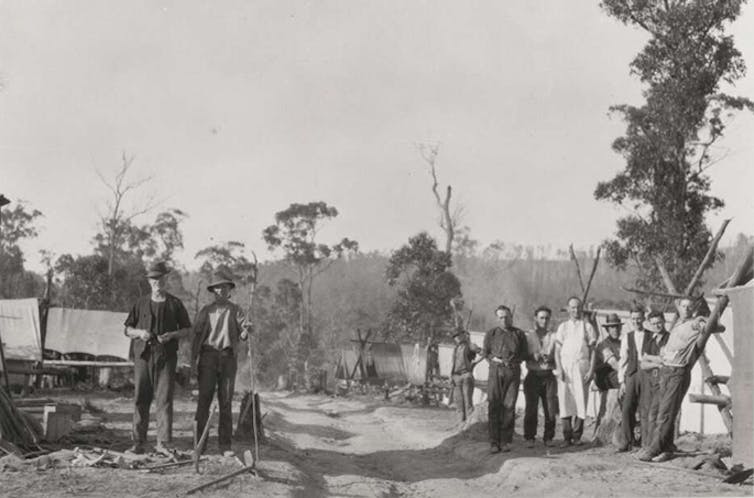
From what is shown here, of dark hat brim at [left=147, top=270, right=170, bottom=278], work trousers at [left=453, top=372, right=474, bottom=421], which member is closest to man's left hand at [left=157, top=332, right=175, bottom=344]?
dark hat brim at [left=147, top=270, right=170, bottom=278]

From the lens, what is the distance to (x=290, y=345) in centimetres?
4500

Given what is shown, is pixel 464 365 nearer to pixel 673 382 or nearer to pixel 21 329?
pixel 673 382

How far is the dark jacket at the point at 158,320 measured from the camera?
842 cm

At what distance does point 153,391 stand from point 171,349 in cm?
44

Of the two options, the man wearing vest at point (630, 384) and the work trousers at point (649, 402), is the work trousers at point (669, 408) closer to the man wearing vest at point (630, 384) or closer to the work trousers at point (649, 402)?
the work trousers at point (649, 402)

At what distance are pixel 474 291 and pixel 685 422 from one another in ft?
225

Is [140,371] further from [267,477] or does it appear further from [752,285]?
[752,285]

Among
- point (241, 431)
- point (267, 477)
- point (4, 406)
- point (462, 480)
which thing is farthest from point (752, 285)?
point (4, 406)

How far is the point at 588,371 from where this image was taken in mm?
10758

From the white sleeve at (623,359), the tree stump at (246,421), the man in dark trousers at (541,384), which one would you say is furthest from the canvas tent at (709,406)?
the tree stump at (246,421)

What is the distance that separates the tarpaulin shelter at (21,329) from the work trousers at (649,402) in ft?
58.7

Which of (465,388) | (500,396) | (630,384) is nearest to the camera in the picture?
(630,384)

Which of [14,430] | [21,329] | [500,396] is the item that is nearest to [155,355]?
[14,430]

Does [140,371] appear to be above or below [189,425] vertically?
above
